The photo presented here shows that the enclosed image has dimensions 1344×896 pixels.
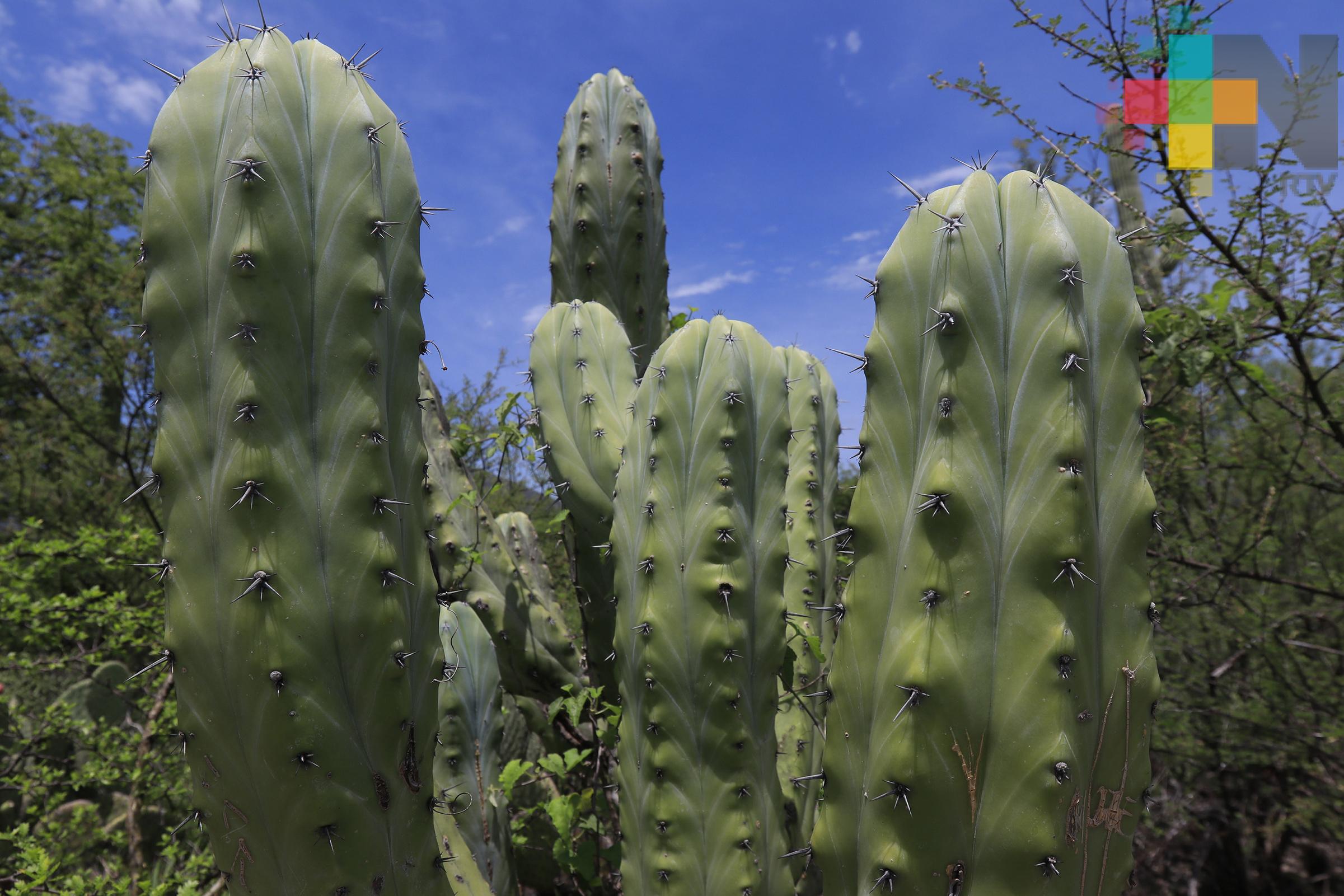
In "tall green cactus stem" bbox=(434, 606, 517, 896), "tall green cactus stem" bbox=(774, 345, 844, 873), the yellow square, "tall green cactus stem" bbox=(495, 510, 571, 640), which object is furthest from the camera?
"tall green cactus stem" bbox=(495, 510, 571, 640)

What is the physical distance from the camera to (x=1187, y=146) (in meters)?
3.64

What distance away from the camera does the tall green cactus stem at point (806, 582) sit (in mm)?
3119

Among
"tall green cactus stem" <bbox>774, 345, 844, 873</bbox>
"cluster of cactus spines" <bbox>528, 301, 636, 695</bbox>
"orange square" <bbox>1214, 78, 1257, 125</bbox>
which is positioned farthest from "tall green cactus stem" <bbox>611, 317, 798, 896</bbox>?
"orange square" <bbox>1214, 78, 1257, 125</bbox>

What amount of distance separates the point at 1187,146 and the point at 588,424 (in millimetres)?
3192

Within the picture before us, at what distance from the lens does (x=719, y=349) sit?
2773 millimetres

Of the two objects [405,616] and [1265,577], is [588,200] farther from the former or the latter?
[1265,577]

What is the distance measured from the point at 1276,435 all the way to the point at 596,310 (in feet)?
15.4

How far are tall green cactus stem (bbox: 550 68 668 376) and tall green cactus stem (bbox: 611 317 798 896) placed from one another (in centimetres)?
193

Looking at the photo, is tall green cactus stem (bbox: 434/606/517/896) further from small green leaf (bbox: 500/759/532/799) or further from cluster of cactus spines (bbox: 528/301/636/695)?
cluster of cactus spines (bbox: 528/301/636/695)

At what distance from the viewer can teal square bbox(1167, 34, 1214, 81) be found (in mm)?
3678

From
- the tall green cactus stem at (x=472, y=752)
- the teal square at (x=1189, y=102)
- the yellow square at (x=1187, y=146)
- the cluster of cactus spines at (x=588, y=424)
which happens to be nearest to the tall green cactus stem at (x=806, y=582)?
the cluster of cactus spines at (x=588, y=424)

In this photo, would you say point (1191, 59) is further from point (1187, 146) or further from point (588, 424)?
point (588, 424)

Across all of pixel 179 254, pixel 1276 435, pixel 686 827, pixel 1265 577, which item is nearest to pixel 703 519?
pixel 686 827

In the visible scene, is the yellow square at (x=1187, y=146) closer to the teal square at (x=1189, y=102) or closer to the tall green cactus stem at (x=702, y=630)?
the teal square at (x=1189, y=102)
